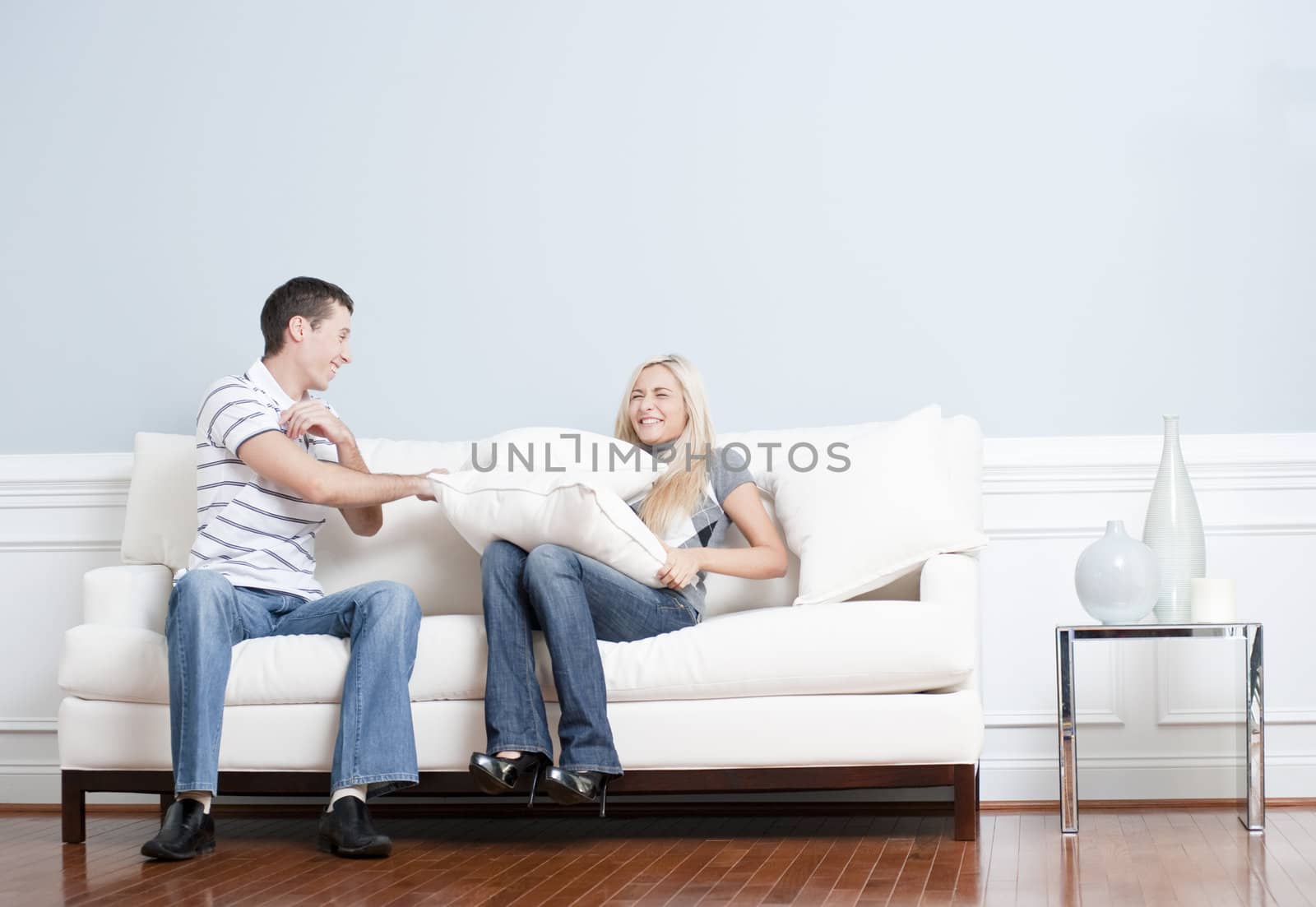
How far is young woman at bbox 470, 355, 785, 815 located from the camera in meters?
2.17

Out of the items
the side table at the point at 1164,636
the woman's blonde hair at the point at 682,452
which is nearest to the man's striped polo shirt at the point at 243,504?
the woman's blonde hair at the point at 682,452

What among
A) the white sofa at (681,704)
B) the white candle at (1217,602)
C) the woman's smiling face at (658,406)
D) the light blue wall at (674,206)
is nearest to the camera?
the white sofa at (681,704)

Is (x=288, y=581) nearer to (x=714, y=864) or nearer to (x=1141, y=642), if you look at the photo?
(x=714, y=864)

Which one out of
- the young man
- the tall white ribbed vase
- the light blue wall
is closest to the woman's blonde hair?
the light blue wall

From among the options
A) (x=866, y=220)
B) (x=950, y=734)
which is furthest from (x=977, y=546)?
(x=866, y=220)

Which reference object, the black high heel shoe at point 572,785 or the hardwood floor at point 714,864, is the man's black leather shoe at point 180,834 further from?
the black high heel shoe at point 572,785

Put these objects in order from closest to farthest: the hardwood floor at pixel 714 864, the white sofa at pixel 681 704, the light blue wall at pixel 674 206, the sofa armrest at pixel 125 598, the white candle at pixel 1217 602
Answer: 1. the hardwood floor at pixel 714 864
2. the white sofa at pixel 681 704
3. the white candle at pixel 1217 602
4. the sofa armrest at pixel 125 598
5. the light blue wall at pixel 674 206

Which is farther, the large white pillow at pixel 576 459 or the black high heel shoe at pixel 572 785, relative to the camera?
the large white pillow at pixel 576 459

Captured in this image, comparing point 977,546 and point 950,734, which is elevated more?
point 977,546

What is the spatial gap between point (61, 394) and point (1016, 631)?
8.59 feet

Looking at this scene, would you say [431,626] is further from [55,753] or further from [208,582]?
[55,753]

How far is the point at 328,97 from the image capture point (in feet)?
10.7

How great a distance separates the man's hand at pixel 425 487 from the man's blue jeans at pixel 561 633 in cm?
24

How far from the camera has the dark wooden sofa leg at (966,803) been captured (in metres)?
2.25
